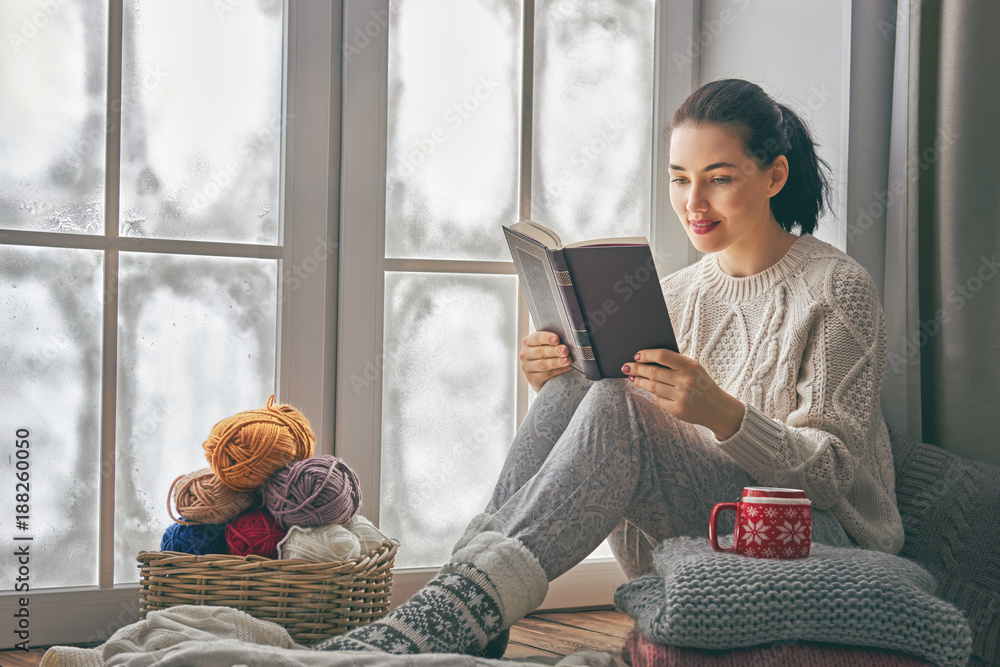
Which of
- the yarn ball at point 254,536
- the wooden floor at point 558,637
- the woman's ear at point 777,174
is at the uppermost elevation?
the woman's ear at point 777,174

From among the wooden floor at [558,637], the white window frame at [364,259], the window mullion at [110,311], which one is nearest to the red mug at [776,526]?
the wooden floor at [558,637]

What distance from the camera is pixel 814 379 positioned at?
1223mm

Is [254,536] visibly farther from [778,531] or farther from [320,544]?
[778,531]

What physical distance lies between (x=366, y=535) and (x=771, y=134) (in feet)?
3.10

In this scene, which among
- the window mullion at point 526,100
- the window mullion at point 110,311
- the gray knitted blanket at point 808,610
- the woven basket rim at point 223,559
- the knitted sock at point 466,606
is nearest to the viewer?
the gray knitted blanket at point 808,610

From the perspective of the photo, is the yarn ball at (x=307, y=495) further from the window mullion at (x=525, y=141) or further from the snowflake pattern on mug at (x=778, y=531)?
the snowflake pattern on mug at (x=778, y=531)

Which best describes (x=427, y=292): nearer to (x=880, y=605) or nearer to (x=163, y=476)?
(x=163, y=476)

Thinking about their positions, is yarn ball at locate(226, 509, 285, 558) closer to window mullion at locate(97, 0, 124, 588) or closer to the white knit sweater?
window mullion at locate(97, 0, 124, 588)

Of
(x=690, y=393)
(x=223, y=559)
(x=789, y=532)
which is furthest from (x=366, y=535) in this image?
(x=789, y=532)

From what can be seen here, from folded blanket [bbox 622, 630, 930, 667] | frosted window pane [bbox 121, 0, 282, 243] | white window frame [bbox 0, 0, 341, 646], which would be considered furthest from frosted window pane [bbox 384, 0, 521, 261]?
folded blanket [bbox 622, 630, 930, 667]

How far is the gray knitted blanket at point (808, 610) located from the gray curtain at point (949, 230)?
59 cm

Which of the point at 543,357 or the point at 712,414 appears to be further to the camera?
the point at 543,357

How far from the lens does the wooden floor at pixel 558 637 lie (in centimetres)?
133

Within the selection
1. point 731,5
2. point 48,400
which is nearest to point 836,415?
point 731,5
